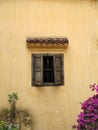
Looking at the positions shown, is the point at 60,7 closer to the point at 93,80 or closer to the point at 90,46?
the point at 90,46

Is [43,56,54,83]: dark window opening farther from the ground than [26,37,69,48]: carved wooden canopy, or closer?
closer

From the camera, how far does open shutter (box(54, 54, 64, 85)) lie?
12531 millimetres

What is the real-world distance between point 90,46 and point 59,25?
1133 millimetres

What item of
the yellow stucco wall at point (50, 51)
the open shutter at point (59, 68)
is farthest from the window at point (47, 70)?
the yellow stucco wall at point (50, 51)

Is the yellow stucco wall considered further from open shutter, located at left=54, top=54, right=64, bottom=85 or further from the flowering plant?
the flowering plant

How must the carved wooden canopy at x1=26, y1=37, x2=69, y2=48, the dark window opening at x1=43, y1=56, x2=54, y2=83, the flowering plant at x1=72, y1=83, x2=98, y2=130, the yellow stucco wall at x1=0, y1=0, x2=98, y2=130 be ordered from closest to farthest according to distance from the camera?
the flowering plant at x1=72, y1=83, x2=98, y2=130, the carved wooden canopy at x1=26, y1=37, x2=69, y2=48, the yellow stucco wall at x1=0, y1=0, x2=98, y2=130, the dark window opening at x1=43, y1=56, x2=54, y2=83

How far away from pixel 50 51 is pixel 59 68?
22.5 inches

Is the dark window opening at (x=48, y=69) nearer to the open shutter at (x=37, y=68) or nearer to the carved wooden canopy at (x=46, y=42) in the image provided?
the open shutter at (x=37, y=68)

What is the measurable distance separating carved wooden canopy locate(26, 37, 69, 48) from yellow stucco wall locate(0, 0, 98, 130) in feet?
0.66

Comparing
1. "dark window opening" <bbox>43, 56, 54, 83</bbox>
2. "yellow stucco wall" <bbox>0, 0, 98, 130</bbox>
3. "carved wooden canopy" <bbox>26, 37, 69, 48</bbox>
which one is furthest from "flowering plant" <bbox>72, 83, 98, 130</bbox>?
"carved wooden canopy" <bbox>26, 37, 69, 48</bbox>

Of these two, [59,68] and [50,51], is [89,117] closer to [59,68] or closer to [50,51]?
[59,68]

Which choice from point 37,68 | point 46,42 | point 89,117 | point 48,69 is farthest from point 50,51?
point 89,117

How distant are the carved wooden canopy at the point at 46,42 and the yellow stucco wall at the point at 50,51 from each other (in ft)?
0.66

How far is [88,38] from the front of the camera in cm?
1283
